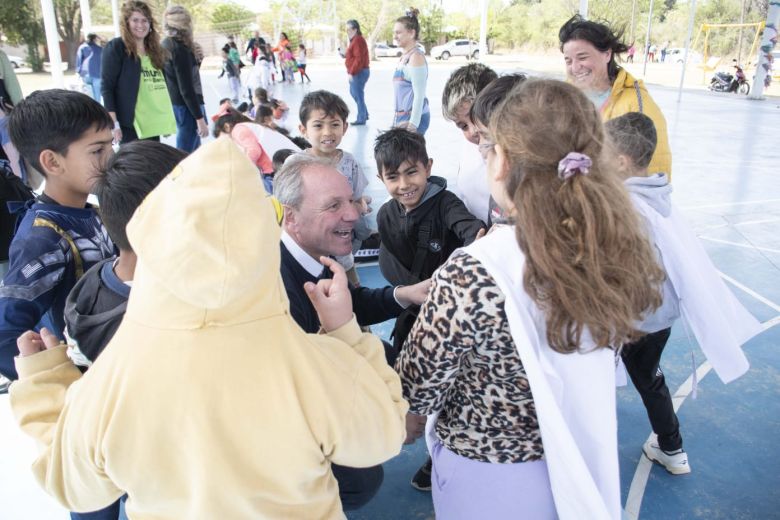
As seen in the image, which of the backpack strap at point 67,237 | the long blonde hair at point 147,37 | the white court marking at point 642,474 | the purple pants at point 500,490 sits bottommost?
the white court marking at point 642,474

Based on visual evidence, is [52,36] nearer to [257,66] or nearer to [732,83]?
[257,66]

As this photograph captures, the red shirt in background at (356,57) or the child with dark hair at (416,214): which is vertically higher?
the red shirt in background at (356,57)

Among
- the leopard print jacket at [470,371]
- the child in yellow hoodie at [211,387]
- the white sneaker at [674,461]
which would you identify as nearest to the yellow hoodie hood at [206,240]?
the child in yellow hoodie at [211,387]

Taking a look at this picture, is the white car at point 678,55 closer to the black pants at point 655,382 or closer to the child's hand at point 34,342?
the black pants at point 655,382

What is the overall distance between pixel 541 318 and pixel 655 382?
153cm

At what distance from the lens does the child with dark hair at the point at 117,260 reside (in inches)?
55.0

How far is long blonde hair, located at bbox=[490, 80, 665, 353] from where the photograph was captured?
3.73 feet

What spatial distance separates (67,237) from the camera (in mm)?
1828

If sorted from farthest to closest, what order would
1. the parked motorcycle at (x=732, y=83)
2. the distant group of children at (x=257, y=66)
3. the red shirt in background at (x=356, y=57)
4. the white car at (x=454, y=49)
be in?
the white car at (x=454, y=49), the parked motorcycle at (x=732, y=83), the distant group of children at (x=257, y=66), the red shirt in background at (x=356, y=57)

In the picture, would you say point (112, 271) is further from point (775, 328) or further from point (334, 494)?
point (775, 328)

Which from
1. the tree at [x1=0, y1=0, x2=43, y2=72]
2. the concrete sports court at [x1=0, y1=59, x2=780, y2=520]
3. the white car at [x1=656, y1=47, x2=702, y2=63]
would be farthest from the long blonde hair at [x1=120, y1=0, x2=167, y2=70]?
the white car at [x1=656, y1=47, x2=702, y2=63]

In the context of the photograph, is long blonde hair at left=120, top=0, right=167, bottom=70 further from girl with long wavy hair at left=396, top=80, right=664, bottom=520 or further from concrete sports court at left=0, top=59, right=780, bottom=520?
girl with long wavy hair at left=396, top=80, right=664, bottom=520

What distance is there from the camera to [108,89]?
183 inches

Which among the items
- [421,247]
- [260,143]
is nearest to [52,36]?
[260,143]
